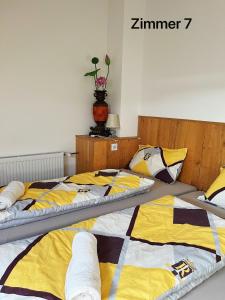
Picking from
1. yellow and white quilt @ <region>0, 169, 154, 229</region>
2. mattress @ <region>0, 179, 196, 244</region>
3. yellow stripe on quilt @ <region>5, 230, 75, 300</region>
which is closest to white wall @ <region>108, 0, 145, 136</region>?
yellow and white quilt @ <region>0, 169, 154, 229</region>

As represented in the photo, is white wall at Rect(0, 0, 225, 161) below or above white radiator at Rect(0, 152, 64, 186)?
above

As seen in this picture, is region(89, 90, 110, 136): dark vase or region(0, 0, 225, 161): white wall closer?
region(0, 0, 225, 161): white wall

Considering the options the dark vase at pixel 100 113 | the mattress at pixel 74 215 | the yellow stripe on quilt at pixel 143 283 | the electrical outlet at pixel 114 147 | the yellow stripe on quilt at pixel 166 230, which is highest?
the dark vase at pixel 100 113

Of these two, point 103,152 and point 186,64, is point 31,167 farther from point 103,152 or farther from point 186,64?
point 186,64

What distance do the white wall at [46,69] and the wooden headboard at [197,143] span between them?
927mm

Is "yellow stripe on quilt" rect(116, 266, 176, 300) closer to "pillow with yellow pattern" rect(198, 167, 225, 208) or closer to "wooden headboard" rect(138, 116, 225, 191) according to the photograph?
"pillow with yellow pattern" rect(198, 167, 225, 208)

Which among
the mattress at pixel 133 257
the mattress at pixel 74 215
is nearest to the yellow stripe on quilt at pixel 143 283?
the mattress at pixel 133 257

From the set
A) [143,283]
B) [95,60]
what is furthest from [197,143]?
[143,283]

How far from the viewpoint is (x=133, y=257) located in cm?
112

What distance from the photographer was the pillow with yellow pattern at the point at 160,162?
2361 mm

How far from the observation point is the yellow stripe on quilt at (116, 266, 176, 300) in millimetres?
911

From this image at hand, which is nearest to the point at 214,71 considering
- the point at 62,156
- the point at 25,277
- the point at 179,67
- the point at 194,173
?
the point at 179,67

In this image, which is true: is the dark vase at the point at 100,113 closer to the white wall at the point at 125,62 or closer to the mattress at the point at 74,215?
the white wall at the point at 125,62

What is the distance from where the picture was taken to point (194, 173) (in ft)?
7.75
